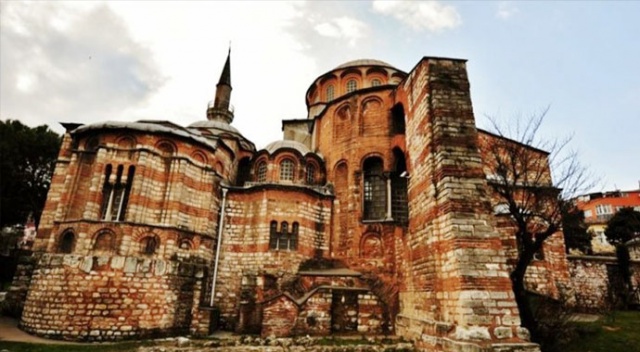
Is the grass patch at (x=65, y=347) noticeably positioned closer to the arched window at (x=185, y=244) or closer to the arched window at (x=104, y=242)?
the arched window at (x=104, y=242)

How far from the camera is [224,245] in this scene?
15.9 metres

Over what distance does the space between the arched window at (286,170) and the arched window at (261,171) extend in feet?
3.39

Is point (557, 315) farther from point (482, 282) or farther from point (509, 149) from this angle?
point (509, 149)

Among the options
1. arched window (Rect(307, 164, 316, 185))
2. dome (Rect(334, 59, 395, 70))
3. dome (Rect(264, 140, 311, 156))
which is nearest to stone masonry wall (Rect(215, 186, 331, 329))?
arched window (Rect(307, 164, 316, 185))

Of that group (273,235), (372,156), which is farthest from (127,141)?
(372,156)

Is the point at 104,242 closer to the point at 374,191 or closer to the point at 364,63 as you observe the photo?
the point at 374,191

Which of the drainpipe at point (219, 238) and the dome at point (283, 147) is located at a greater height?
the dome at point (283, 147)

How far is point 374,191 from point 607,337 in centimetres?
999

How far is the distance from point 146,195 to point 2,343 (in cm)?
630

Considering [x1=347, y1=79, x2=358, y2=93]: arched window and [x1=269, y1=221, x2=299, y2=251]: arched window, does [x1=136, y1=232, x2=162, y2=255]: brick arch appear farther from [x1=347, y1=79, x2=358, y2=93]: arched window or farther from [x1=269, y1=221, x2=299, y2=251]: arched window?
[x1=347, y1=79, x2=358, y2=93]: arched window

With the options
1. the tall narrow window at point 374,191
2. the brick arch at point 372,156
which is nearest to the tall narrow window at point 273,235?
the tall narrow window at point 374,191

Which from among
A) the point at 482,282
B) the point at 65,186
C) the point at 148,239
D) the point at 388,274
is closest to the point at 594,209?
the point at 388,274

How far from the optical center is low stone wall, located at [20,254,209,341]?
1165cm

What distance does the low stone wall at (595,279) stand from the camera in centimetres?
Answer: 1928
